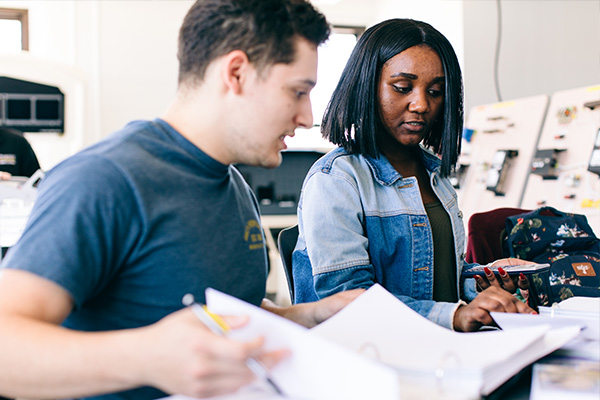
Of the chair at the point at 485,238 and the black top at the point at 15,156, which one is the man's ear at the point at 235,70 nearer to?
the chair at the point at 485,238

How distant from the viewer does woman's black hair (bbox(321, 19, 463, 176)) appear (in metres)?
1.34

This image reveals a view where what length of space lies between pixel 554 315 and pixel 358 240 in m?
0.43

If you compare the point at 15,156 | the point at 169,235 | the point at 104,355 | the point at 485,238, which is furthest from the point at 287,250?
the point at 15,156

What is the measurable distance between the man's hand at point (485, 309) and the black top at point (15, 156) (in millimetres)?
3321

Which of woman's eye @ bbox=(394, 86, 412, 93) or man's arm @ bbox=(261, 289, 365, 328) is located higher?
woman's eye @ bbox=(394, 86, 412, 93)

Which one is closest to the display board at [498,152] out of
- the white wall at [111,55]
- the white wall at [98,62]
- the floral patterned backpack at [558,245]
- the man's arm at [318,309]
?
the white wall at [111,55]

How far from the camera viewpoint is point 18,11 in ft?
16.0

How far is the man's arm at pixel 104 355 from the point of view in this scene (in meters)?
0.54

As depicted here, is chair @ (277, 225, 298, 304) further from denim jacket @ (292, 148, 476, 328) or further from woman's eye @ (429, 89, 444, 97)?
woman's eye @ (429, 89, 444, 97)

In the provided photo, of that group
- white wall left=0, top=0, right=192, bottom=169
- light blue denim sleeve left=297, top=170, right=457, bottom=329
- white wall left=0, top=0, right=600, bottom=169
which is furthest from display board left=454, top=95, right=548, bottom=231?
light blue denim sleeve left=297, top=170, right=457, bottom=329

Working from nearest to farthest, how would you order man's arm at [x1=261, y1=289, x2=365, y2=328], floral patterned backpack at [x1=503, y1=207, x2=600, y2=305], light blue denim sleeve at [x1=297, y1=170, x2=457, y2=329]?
1. man's arm at [x1=261, y1=289, x2=365, y2=328]
2. light blue denim sleeve at [x1=297, y1=170, x2=457, y2=329]
3. floral patterned backpack at [x1=503, y1=207, x2=600, y2=305]

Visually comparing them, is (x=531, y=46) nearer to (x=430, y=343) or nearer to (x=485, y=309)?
(x=485, y=309)

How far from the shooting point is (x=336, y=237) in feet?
4.00

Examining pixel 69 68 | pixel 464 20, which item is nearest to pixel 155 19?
pixel 69 68
